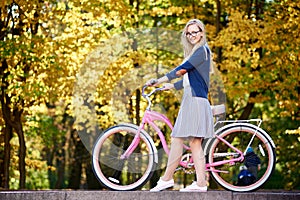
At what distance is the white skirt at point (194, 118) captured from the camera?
7.16 m

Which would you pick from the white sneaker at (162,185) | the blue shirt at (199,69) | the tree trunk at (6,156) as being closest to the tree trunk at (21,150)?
the tree trunk at (6,156)

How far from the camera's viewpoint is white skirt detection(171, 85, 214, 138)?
23.5 ft

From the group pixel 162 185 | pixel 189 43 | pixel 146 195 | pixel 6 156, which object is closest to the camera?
pixel 146 195

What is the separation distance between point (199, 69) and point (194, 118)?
58cm

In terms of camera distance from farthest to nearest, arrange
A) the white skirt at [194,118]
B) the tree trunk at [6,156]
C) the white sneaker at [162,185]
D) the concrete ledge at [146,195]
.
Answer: the tree trunk at [6,156], the white sneaker at [162,185], the white skirt at [194,118], the concrete ledge at [146,195]

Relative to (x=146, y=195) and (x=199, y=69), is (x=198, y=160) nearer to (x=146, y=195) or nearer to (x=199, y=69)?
(x=146, y=195)

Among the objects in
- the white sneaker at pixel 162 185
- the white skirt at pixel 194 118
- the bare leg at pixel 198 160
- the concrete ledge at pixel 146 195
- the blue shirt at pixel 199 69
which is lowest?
the concrete ledge at pixel 146 195

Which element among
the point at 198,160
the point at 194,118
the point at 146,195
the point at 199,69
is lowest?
the point at 146,195

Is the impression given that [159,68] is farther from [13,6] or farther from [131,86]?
[13,6]

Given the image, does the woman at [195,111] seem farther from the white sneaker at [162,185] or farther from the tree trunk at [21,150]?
the tree trunk at [21,150]

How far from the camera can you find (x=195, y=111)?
718cm

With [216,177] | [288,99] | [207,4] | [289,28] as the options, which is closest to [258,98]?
[288,99]

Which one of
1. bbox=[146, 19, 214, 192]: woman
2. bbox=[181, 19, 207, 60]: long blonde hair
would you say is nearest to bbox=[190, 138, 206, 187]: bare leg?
bbox=[146, 19, 214, 192]: woman

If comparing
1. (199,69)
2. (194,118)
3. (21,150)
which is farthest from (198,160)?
(21,150)
